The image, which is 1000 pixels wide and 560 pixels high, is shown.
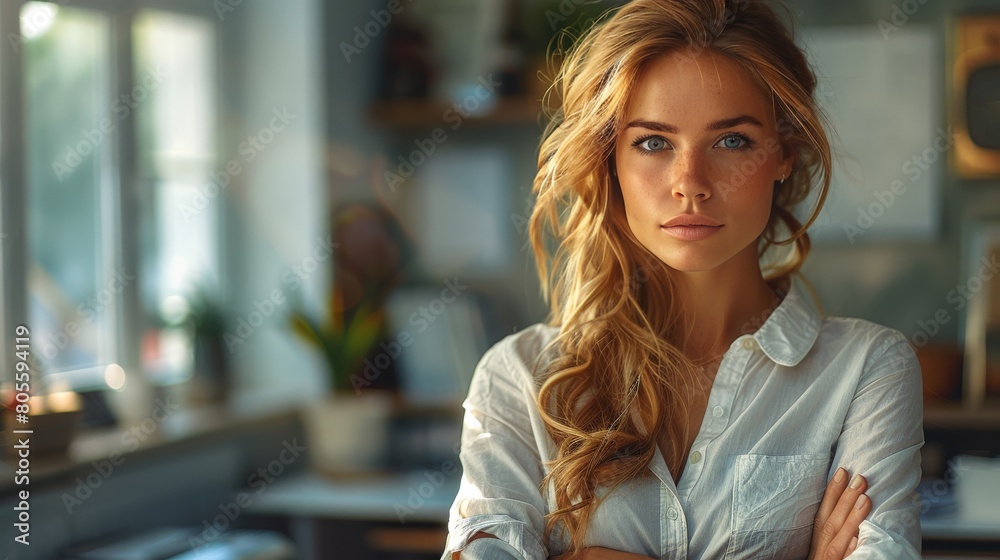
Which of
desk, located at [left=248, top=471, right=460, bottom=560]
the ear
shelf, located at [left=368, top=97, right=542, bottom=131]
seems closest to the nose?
the ear

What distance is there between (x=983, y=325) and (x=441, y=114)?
2.07 m

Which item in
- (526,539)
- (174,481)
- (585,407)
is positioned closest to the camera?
(526,539)

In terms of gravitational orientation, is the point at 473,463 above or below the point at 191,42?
below

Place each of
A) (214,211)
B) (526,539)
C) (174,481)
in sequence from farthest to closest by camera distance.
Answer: (214,211), (174,481), (526,539)

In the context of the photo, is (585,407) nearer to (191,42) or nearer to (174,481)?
(174,481)

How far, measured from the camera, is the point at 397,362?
3.78m

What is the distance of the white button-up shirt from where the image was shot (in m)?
1.40

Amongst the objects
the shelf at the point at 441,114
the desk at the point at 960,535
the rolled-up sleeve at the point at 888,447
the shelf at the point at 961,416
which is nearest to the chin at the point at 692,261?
the rolled-up sleeve at the point at 888,447

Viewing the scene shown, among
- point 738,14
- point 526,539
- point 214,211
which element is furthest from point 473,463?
point 214,211

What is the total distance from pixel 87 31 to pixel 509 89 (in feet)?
4.92

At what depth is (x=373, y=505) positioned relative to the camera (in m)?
3.11

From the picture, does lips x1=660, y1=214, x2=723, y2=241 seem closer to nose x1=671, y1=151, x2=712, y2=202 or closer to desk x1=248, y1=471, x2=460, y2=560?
nose x1=671, y1=151, x2=712, y2=202

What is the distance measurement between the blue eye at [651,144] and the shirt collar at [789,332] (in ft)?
1.07

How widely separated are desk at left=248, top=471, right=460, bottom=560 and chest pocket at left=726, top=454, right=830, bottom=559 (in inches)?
69.8
